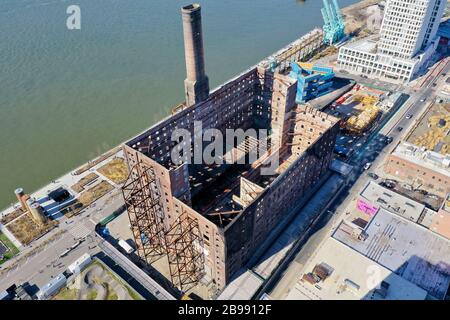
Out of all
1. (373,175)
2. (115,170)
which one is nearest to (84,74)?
(115,170)

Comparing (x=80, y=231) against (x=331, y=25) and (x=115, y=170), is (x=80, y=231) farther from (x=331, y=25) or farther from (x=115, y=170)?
(x=331, y=25)

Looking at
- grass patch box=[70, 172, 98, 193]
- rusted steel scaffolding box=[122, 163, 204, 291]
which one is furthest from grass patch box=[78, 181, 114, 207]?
rusted steel scaffolding box=[122, 163, 204, 291]

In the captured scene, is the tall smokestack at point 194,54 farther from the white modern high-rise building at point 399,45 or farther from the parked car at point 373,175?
the white modern high-rise building at point 399,45

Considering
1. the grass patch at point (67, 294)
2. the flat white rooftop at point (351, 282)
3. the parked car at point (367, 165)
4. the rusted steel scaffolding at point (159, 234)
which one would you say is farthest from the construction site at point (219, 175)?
the grass patch at point (67, 294)

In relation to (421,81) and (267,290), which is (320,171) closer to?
(267,290)

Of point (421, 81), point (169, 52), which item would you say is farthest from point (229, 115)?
point (421, 81)
